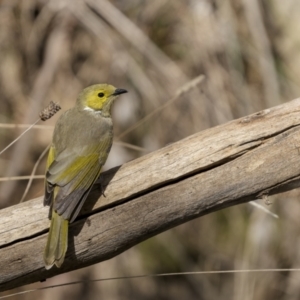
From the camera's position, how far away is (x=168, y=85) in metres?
5.21

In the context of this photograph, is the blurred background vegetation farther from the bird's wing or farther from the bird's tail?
the bird's tail

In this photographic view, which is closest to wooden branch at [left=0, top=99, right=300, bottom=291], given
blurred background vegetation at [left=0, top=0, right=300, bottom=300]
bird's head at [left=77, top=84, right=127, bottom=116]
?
bird's head at [left=77, top=84, right=127, bottom=116]

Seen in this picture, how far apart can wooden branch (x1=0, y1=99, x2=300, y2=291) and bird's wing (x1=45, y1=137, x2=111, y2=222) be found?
112mm

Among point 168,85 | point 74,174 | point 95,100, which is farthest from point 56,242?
point 168,85

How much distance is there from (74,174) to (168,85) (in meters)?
2.09

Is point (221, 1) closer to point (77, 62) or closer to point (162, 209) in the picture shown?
point (77, 62)

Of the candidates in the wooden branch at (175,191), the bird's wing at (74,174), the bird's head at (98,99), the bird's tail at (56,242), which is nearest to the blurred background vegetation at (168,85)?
the bird's head at (98,99)

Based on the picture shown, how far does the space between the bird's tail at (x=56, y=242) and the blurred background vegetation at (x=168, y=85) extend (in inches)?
87.6

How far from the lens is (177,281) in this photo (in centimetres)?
622

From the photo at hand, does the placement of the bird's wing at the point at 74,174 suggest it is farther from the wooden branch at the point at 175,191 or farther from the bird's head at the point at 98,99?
the bird's head at the point at 98,99

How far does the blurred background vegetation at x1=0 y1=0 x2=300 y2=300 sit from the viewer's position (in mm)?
5207

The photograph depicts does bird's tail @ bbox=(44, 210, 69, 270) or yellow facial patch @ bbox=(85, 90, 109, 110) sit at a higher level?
yellow facial patch @ bbox=(85, 90, 109, 110)

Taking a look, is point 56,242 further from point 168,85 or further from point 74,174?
point 168,85

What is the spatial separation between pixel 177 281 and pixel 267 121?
11.5 feet
